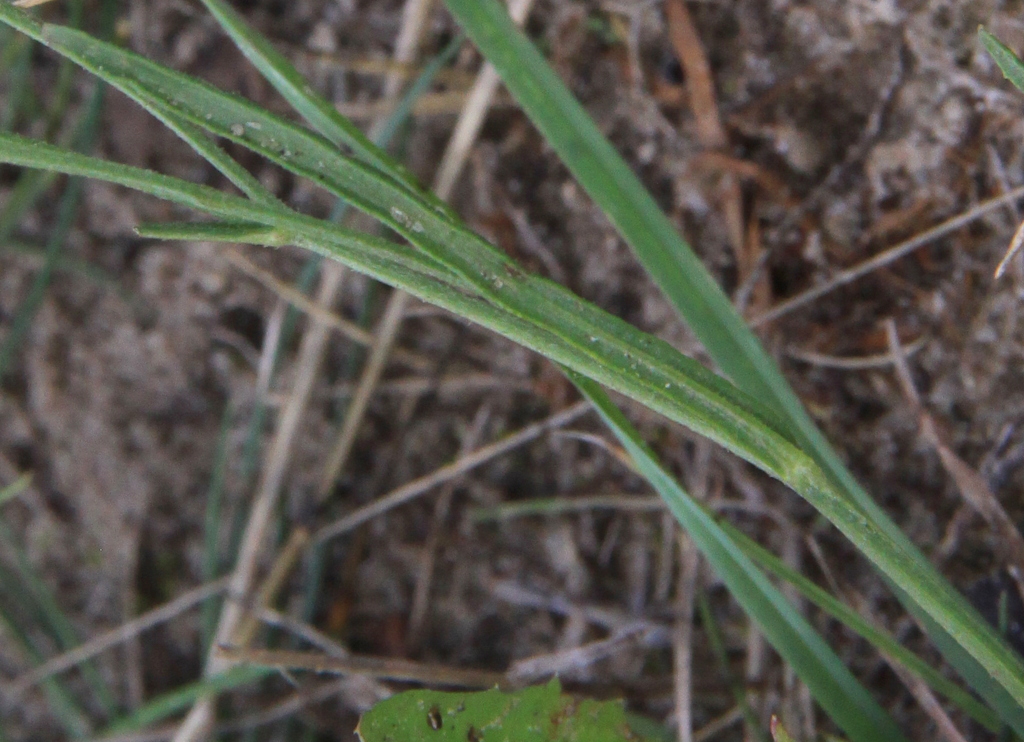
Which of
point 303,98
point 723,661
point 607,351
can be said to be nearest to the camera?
point 607,351

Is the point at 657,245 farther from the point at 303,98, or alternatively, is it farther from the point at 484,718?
the point at 484,718

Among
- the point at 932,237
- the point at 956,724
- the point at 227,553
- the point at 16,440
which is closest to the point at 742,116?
the point at 932,237

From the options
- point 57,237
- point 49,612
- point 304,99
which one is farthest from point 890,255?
point 49,612

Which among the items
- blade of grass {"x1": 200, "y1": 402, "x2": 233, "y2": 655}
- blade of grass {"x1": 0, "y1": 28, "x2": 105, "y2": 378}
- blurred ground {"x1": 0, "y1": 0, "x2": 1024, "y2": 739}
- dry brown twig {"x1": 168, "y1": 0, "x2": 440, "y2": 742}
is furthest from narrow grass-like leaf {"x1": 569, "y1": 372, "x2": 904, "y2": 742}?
blade of grass {"x1": 0, "y1": 28, "x2": 105, "y2": 378}

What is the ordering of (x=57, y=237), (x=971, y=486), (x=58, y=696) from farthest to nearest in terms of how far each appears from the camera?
(x=58, y=696) → (x=57, y=237) → (x=971, y=486)

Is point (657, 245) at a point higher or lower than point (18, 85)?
lower

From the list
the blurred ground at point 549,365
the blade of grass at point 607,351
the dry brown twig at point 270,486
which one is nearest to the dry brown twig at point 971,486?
the blurred ground at point 549,365

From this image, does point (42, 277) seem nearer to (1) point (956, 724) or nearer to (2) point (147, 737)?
(2) point (147, 737)

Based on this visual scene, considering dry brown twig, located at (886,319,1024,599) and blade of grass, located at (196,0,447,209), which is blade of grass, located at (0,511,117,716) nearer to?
blade of grass, located at (196,0,447,209)
